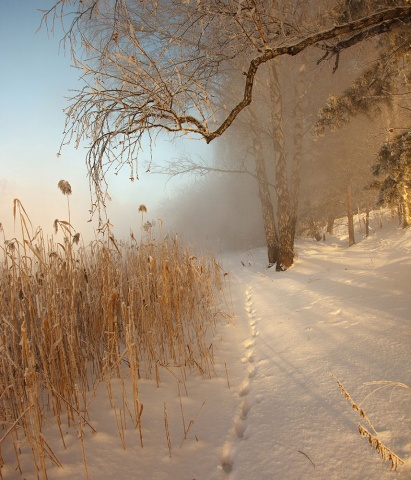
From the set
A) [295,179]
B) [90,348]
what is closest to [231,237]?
[295,179]

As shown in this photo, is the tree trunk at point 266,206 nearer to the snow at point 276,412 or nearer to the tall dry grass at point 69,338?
the snow at point 276,412

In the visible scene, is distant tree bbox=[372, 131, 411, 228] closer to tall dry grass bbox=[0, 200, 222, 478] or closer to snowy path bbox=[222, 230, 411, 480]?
snowy path bbox=[222, 230, 411, 480]

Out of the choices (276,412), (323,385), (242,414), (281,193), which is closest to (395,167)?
(323,385)

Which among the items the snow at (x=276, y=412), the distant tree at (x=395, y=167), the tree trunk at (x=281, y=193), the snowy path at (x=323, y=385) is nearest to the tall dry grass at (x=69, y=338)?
the snow at (x=276, y=412)

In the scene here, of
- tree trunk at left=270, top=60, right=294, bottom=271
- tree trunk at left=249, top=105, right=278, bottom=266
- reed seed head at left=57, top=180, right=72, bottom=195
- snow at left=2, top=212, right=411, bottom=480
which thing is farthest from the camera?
tree trunk at left=249, top=105, right=278, bottom=266

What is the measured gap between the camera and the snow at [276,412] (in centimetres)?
134

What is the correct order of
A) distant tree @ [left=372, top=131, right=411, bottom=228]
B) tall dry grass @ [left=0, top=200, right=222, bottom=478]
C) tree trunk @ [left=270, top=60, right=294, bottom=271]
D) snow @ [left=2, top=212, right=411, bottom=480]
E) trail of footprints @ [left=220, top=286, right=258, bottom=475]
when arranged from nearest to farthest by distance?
snow @ [left=2, top=212, right=411, bottom=480], trail of footprints @ [left=220, top=286, right=258, bottom=475], tall dry grass @ [left=0, top=200, right=222, bottom=478], distant tree @ [left=372, top=131, right=411, bottom=228], tree trunk @ [left=270, top=60, right=294, bottom=271]

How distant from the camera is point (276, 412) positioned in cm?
176

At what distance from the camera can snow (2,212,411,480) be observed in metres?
1.34

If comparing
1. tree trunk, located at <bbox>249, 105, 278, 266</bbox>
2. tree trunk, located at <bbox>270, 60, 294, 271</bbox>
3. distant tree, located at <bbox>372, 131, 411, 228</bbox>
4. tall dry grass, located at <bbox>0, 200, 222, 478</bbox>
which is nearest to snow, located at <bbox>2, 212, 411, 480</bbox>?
tall dry grass, located at <bbox>0, 200, 222, 478</bbox>

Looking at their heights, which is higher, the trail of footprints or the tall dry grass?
the tall dry grass

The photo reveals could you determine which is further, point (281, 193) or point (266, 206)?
point (266, 206)

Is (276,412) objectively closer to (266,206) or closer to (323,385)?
(323,385)

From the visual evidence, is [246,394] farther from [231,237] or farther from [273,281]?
[231,237]
